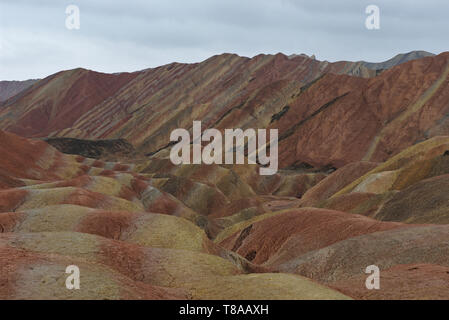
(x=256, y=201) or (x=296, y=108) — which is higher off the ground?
(x=296, y=108)

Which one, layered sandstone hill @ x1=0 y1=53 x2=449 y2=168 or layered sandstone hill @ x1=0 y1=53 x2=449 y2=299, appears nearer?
layered sandstone hill @ x1=0 y1=53 x2=449 y2=299

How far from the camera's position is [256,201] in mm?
68750

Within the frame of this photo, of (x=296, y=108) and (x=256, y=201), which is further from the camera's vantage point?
(x=296, y=108)

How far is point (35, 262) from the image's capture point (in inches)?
622

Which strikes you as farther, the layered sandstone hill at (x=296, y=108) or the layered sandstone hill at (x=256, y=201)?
the layered sandstone hill at (x=296, y=108)

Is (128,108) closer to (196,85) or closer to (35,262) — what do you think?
(196,85)

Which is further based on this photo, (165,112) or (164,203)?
(165,112)

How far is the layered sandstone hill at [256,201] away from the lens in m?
17.8

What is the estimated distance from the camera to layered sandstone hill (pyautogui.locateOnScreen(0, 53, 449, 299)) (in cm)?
1775

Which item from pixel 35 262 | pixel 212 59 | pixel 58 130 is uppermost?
pixel 212 59

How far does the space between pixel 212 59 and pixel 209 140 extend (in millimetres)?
72985

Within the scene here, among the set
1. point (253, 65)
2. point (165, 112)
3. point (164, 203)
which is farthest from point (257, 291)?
point (253, 65)

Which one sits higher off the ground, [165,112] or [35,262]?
[165,112]
